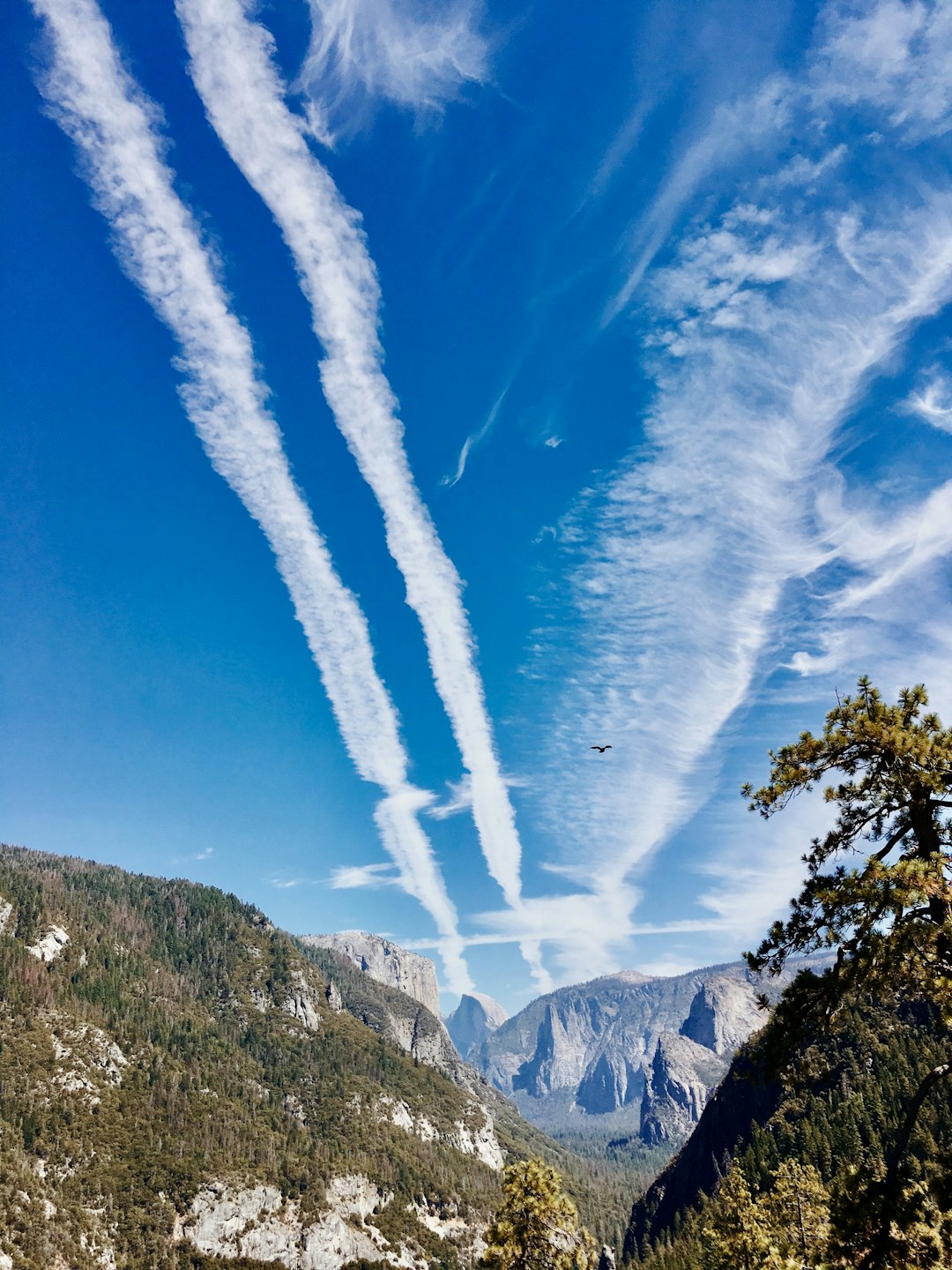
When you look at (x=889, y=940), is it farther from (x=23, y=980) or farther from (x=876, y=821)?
(x=23, y=980)

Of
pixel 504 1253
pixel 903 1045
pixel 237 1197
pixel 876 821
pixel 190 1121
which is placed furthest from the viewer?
pixel 190 1121

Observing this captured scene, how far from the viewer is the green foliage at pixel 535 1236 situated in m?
29.3

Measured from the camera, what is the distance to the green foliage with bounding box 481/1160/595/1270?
2927 cm

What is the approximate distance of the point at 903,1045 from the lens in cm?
15788

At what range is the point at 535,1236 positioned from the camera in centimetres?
2945

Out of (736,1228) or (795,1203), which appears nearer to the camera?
(795,1203)

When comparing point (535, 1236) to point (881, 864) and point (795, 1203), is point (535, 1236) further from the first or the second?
point (881, 864)

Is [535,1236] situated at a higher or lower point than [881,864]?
lower

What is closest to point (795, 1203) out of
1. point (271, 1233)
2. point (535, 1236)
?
point (535, 1236)

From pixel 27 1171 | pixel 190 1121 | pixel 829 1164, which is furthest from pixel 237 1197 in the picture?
pixel 829 1164

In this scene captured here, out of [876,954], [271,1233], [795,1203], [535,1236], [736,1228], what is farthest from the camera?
[271,1233]

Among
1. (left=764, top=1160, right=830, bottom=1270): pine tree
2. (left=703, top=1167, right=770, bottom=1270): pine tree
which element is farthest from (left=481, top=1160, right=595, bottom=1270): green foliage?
(left=764, top=1160, right=830, bottom=1270): pine tree

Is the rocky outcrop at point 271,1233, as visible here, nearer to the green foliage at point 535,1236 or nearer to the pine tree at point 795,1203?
the green foliage at point 535,1236

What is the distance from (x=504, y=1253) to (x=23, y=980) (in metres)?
239
